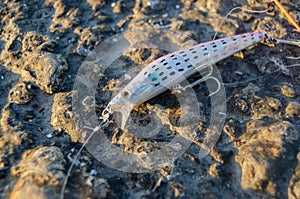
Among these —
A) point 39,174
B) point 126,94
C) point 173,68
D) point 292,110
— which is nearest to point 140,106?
point 126,94

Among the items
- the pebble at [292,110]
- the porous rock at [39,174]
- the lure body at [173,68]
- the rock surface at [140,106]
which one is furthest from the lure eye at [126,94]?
the pebble at [292,110]

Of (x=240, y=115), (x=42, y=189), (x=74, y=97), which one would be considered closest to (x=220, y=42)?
(x=240, y=115)

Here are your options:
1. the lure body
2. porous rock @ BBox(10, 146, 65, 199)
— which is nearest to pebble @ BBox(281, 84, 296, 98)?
the lure body

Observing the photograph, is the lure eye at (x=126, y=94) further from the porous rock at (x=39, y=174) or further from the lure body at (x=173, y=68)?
the porous rock at (x=39, y=174)

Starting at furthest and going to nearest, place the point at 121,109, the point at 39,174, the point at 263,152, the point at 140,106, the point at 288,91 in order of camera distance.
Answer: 1. the point at 288,91
2. the point at 140,106
3. the point at 121,109
4. the point at 263,152
5. the point at 39,174

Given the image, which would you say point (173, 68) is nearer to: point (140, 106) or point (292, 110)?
point (140, 106)

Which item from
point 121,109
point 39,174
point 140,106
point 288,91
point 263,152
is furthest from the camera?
point 288,91

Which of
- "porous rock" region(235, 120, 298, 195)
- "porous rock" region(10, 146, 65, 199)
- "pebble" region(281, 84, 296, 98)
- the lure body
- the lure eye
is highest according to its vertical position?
"porous rock" region(10, 146, 65, 199)

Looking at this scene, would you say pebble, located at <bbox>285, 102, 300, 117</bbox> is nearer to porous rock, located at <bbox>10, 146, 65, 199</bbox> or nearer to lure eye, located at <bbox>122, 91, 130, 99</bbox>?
lure eye, located at <bbox>122, 91, 130, 99</bbox>

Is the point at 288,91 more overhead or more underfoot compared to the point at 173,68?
more underfoot

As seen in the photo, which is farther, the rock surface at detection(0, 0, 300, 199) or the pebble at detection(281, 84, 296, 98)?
the pebble at detection(281, 84, 296, 98)
